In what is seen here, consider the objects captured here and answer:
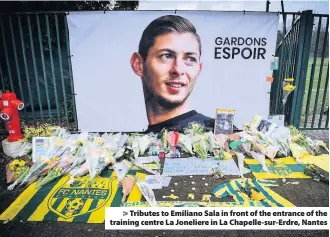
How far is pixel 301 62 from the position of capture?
5426 millimetres

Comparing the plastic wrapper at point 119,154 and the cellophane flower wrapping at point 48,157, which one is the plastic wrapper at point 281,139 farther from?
the cellophane flower wrapping at point 48,157

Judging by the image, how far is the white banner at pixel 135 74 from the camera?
5086mm

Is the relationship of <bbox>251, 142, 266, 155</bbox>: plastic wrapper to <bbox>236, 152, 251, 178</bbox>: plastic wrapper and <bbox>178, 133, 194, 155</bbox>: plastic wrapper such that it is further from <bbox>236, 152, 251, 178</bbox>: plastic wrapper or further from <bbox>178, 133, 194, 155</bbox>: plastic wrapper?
<bbox>178, 133, 194, 155</bbox>: plastic wrapper

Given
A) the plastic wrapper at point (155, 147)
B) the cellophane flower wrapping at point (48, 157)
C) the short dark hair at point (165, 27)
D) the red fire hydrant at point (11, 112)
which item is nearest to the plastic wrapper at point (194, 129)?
the plastic wrapper at point (155, 147)

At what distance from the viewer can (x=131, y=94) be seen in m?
5.40

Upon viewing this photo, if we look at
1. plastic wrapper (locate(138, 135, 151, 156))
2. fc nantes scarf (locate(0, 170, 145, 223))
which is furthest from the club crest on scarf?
plastic wrapper (locate(138, 135, 151, 156))

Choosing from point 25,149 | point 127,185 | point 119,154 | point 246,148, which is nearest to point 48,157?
point 25,149

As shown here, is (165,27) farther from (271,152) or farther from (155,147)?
(271,152)

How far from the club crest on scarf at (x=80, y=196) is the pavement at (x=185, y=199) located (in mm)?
242

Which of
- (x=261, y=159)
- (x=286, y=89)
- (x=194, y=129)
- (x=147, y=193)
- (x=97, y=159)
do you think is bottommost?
(x=147, y=193)

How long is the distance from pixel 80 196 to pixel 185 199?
55.1 inches
